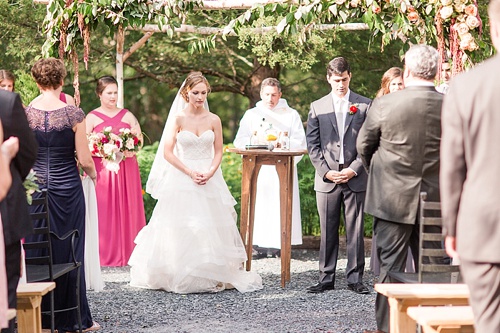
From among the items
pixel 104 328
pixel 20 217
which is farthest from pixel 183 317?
pixel 20 217

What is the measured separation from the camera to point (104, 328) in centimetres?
688

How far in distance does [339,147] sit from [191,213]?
1545mm

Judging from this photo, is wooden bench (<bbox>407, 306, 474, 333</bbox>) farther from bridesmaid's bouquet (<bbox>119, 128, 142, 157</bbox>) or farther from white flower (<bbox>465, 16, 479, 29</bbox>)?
bridesmaid's bouquet (<bbox>119, 128, 142, 157</bbox>)

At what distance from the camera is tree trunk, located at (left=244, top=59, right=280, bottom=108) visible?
13352 mm

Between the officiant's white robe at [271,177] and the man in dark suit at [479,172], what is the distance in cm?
601

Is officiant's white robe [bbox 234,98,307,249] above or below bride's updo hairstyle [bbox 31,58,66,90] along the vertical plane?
below

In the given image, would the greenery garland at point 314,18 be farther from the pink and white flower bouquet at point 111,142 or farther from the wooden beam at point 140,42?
the wooden beam at point 140,42

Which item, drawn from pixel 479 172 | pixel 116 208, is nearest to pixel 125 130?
pixel 116 208

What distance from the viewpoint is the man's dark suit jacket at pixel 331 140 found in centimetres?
812

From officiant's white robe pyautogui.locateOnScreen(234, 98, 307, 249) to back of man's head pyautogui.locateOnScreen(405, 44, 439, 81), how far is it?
407 centimetres

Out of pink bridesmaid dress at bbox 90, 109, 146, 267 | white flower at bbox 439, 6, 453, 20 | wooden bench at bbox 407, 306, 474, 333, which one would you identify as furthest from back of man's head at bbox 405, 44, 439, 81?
pink bridesmaid dress at bbox 90, 109, 146, 267

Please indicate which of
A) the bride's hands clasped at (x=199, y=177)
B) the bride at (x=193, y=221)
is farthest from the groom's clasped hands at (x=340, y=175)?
the bride's hands clasped at (x=199, y=177)

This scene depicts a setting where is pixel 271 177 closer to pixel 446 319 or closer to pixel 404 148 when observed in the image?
pixel 404 148

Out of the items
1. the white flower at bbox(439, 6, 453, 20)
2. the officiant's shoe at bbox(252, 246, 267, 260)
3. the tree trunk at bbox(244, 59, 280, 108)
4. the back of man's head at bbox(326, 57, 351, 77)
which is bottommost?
the officiant's shoe at bbox(252, 246, 267, 260)
